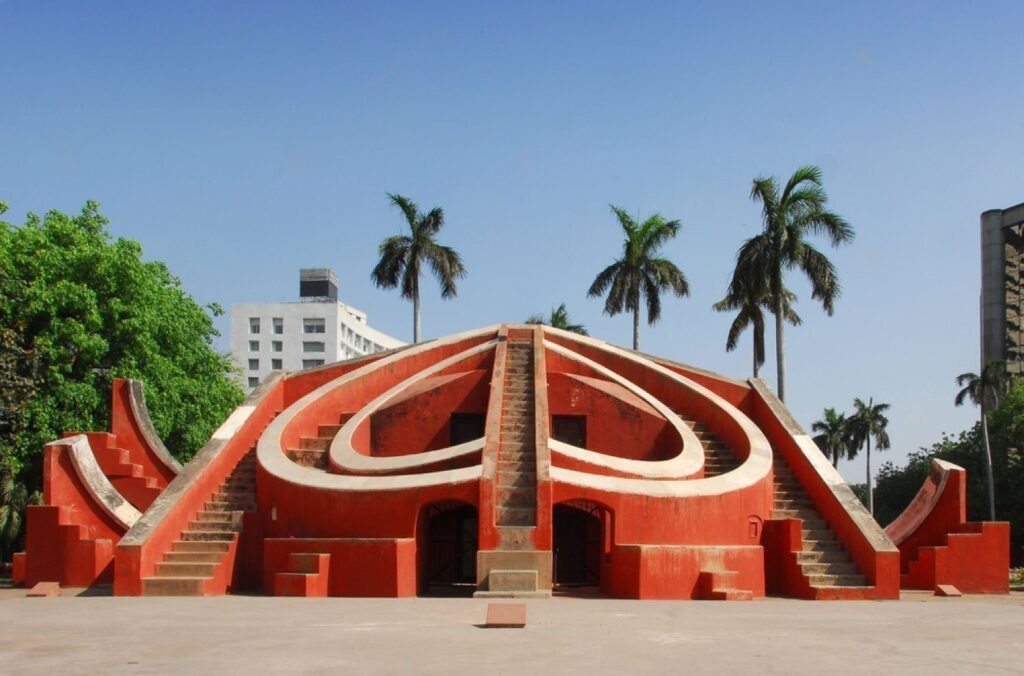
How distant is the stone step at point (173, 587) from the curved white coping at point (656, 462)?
15.0 feet

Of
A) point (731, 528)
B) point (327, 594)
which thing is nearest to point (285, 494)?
point (327, 594)

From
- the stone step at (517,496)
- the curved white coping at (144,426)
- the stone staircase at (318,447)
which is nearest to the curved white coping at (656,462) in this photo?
the stone step at (517,496)

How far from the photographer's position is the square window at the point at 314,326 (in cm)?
8044

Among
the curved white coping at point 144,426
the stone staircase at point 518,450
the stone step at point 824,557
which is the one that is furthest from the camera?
the curved white coping at point 144,426

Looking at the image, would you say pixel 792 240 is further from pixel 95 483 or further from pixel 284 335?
pixel 284 335

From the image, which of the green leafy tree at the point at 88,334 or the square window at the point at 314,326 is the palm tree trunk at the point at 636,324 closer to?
the green leafy tree at the point at 88,334

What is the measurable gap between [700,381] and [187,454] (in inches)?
503

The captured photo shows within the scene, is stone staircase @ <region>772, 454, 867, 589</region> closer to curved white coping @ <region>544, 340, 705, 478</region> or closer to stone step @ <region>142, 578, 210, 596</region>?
curved white coping @ <region>544, 340, 705, 478</region>

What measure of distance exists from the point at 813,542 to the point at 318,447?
7.21 m

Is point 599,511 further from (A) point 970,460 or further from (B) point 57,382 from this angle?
(A) point 970,460

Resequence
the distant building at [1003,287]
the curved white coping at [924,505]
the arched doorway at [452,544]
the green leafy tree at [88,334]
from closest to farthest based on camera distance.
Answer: the arched doorway at [452,544] → the curved white coping at [924,505] → the green leafy tree at [88,334] → the distant building at [1003,287]

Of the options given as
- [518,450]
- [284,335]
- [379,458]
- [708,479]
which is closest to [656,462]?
[708,479]

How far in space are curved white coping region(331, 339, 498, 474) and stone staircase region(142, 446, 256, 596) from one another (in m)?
1.50

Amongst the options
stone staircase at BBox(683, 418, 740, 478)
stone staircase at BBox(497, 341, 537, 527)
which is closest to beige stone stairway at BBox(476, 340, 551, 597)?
stone staircase at BBox(497, 341, 537, 527)
